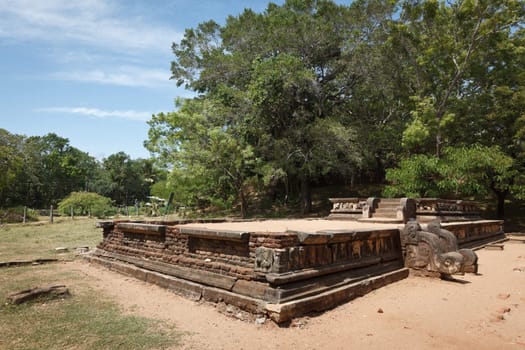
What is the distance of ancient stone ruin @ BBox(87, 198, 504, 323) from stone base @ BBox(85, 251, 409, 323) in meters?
0.01

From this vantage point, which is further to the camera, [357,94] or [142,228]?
[357,94]

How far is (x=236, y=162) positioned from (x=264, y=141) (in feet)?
6.97

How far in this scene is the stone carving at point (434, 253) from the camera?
21.4 feet

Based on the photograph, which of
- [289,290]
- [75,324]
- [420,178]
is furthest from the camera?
[420,178]

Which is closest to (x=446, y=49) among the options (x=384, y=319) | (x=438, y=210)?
(x=438, y=210)

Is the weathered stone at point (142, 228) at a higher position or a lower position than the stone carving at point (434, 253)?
higher

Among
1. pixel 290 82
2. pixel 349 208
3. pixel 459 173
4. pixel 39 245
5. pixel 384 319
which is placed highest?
pixel 290 82

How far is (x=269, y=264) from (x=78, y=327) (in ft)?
8.20

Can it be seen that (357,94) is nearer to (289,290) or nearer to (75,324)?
(289,290)

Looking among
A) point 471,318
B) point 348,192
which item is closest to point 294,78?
point 348,192

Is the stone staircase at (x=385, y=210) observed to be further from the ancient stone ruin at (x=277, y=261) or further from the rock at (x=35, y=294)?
the rock at (x=35, y=294)

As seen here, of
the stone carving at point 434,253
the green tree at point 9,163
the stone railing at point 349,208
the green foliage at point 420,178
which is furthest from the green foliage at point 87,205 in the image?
the stone carving at point 434,253

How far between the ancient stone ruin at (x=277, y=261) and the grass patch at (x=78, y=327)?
110 centimetres

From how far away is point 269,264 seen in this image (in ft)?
15.4
